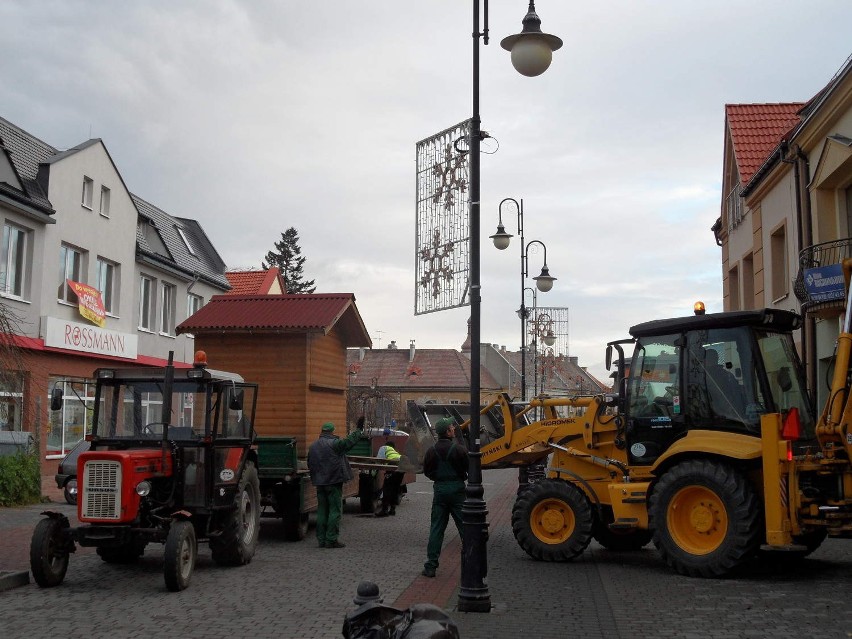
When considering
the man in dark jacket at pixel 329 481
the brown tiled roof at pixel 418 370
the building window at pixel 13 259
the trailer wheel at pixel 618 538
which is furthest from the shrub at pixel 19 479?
the brown tiled roof at pixel 418 370

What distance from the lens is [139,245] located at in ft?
95.7

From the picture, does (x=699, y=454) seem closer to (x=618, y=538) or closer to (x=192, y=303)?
(x=618, y=538)

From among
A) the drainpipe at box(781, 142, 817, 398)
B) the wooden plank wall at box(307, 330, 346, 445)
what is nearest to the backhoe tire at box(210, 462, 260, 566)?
the wooden plank wall at box(307, 330, 346, 445)

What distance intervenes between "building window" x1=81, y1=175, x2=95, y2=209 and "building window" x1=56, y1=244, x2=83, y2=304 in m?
1.46

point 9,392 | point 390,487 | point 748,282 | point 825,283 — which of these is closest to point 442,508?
point 9,392

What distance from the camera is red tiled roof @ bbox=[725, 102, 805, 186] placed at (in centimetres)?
2402

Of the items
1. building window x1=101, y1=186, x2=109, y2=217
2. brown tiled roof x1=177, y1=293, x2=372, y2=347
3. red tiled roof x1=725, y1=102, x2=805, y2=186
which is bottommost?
brown tiled roof x1=177, y1=293, x2=372, y2=347

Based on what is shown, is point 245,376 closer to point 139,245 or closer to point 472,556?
point 472,556

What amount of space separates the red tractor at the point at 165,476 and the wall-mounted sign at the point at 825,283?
887cm

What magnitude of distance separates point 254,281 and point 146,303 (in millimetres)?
12172

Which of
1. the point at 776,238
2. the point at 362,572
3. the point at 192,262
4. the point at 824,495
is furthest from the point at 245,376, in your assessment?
the point at 192,262

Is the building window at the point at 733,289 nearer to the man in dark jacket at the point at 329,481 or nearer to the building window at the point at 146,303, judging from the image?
the man in dark jacket at the point at 329,481

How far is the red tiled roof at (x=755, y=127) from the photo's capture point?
24.0 metres

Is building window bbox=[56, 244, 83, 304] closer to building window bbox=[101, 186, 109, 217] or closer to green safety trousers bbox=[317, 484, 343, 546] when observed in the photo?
building window bbox=[101, 186, 109, 217]
